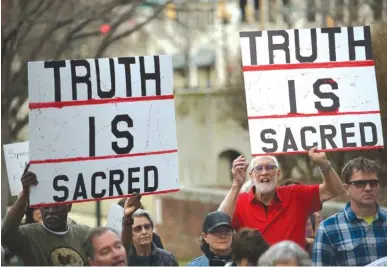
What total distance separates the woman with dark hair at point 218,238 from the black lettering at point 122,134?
1062mm

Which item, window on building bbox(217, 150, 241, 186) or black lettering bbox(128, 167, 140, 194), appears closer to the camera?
black lettering bbox(128, 167, 140, 194)

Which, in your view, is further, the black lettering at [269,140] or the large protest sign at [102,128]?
the black lettering at [269,140]

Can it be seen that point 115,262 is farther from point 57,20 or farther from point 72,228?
point 57,20

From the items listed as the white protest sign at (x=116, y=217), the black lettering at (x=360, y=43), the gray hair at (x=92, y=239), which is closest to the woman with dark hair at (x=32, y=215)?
the white protest sign at (x=116, y=217)

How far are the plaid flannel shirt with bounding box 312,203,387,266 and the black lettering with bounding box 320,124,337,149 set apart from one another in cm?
118

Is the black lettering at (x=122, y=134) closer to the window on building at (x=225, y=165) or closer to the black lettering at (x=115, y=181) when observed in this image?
the black lettering at (x=115, y=181)

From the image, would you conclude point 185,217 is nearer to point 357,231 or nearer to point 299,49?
point 299,49

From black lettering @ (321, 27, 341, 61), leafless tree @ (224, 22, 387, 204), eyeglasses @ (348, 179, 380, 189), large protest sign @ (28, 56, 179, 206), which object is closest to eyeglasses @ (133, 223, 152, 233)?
large protest sign @ (28, 56, 179, 206)

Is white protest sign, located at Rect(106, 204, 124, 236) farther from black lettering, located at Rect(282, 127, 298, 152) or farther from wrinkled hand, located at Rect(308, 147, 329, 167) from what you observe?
wrinkled hand, located at Rect(308, 147, 329, 167)

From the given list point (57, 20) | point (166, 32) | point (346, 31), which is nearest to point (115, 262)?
point (346, 31)

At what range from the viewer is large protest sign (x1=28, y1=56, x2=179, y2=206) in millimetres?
10562

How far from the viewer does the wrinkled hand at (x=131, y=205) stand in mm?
10188

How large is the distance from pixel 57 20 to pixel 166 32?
137ft

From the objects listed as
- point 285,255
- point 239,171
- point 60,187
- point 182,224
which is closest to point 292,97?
point 239,171
